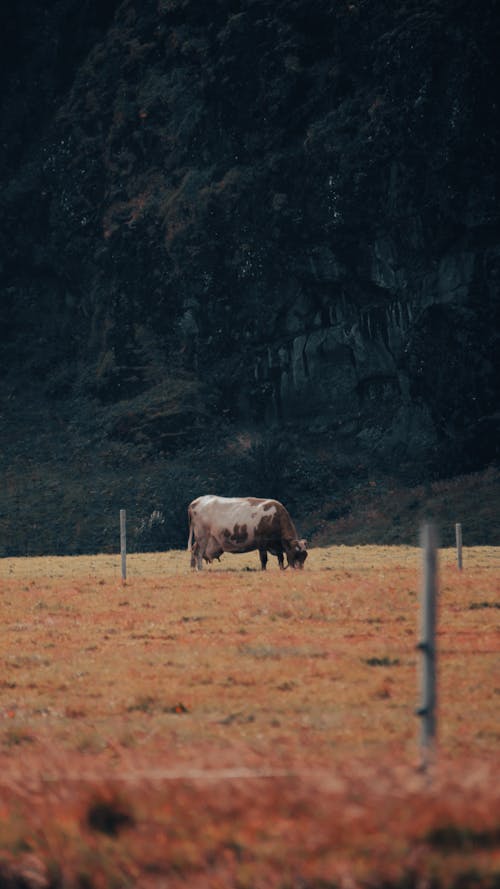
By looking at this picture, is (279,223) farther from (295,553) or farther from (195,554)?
(295,553)

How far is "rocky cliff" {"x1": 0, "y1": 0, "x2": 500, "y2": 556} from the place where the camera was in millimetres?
76250

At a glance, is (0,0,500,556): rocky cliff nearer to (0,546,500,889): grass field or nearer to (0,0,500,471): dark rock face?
(0,0,500,471): dark rock face

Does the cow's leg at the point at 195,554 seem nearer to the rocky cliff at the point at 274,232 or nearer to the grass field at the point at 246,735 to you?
the grass field at the point at 246,735

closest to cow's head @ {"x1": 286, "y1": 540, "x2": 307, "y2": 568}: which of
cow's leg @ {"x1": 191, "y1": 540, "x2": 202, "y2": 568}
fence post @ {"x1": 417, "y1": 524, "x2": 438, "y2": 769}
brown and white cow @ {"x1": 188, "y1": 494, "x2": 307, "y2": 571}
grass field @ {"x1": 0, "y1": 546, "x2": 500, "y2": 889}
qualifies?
Result: brown and white cow @ {"x1": 188, "y1": 494, "x2": 307, "y2": 571}

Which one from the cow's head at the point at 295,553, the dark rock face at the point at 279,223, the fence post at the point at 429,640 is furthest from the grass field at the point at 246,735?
the dark rock face at the point at 279,223

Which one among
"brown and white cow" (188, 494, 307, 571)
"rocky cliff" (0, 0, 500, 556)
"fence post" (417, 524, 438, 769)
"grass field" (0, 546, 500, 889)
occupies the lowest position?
"grass field" (0, 546, 500, 889)

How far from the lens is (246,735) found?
1273cm

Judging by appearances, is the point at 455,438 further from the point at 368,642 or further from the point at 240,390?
the point at 368,642

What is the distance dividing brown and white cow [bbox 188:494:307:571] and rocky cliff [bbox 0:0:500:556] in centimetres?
3860

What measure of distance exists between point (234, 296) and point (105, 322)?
1305 cm

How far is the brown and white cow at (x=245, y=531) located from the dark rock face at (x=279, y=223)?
127 ft

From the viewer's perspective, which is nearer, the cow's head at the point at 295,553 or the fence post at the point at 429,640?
the fence post at the point at 429,640

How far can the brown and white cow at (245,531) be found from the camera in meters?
35.3

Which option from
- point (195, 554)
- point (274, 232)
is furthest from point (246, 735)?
point (274, 232)
